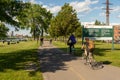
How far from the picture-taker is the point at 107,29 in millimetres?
35594

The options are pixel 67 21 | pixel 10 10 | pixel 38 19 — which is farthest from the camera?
pixel 38 19

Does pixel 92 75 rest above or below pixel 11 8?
below

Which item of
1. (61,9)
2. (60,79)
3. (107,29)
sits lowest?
(60,79)

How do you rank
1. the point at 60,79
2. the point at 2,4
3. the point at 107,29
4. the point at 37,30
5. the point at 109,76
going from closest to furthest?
the point at 60,79 < the point at 109,76 < the point at 2,4 < the point at 107,29 < the point at 37,30

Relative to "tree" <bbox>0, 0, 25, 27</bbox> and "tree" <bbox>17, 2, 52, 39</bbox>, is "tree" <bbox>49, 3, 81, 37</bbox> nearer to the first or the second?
"tree" <bbox>0, 0, 25, 27</bbox>

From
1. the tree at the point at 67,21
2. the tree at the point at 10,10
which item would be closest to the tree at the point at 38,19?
the tree at the point at 67,21

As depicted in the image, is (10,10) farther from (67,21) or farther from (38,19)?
(38,19)

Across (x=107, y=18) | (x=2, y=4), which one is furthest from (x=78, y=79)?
(x=107, y=18)

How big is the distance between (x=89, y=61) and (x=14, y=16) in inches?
499

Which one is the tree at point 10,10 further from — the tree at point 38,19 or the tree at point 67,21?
the tree at point 38,19

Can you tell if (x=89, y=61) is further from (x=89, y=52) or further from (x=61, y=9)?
(x=61, y=9)

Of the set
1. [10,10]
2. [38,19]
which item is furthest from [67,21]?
[38,19]

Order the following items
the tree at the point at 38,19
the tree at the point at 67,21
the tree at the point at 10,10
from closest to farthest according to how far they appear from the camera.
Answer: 1. the tree at the point at 10,10
2. the tree at the point at 67,21
3. the tree at the point at 38,19

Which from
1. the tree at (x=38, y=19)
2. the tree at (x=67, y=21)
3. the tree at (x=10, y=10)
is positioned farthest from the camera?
the tree at (x=38, y=19)
